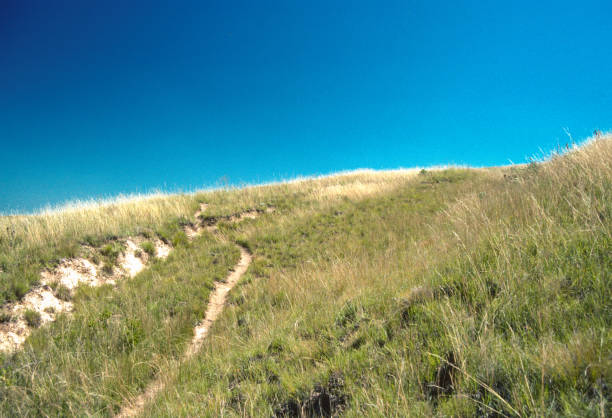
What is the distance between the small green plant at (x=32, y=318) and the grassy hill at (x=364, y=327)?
46cm

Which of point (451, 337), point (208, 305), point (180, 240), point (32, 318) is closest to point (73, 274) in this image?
point (32, 318)

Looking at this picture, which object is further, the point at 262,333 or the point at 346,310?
the point at 262,333

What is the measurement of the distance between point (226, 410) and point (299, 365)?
102 centimetres

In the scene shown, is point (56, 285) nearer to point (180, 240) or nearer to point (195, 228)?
point (180, 240)

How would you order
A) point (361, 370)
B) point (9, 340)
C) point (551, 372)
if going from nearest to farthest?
point (551, 372), point (361, 370), point (9, 340)

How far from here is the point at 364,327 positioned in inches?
145

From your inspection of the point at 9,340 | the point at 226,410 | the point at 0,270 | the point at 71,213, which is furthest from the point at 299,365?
the point at 71,213

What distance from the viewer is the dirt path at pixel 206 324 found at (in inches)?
171

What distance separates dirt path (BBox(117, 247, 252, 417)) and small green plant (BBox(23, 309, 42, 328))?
3.86 meters

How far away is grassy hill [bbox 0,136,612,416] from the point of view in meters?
2.27

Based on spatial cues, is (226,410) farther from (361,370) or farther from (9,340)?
(9,340)

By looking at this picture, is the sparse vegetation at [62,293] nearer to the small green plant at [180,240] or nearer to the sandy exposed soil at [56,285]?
the sandy exposed soil at [56,285]

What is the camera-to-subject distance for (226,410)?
3.18 m

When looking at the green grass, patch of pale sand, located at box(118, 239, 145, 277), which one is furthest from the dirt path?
patch of pale sand, located at box(118, 239, 145, 277)
